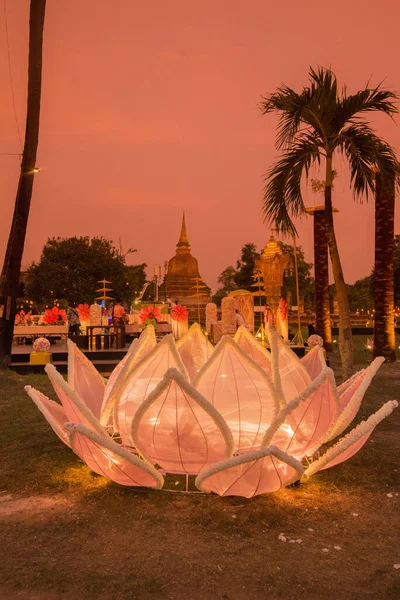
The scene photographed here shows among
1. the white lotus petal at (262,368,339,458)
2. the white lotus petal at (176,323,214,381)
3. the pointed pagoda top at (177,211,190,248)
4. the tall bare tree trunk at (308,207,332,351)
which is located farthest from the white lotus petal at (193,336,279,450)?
the pointed pagoda top at (177,211,190,248)

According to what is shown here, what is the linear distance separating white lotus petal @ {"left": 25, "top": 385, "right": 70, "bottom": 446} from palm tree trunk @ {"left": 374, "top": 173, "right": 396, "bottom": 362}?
39.7ft

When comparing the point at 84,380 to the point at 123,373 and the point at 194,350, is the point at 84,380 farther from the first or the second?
the point at 194,350

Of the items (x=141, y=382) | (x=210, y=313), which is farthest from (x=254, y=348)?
(x=210, y=313)

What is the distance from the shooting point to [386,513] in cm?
367

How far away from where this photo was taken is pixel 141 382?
3.68 metres

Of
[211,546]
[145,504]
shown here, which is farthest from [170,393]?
[145,504]

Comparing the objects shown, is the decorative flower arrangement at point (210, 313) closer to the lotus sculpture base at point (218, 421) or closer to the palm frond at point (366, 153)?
the palm frond at point (366, 153)

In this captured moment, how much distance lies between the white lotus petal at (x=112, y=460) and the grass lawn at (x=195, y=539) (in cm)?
32

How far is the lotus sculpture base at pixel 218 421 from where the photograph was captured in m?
3.08

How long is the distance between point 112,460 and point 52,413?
3.12 ft

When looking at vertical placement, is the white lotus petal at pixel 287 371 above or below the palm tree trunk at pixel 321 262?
below

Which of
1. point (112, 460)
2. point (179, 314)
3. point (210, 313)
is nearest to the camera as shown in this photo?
point (112, 460)

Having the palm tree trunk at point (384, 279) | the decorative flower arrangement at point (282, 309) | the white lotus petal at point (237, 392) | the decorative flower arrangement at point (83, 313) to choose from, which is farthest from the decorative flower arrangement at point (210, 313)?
the white lotus petal at point (237, 392)

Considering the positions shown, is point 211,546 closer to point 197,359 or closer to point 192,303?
point 197,359
